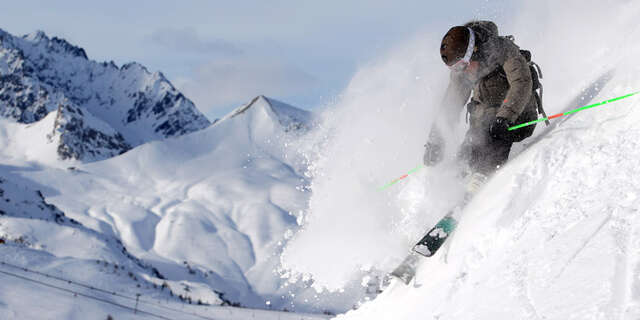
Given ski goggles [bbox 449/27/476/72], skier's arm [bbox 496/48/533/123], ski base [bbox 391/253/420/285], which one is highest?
ski goggles [bbox 449/27/476/72]

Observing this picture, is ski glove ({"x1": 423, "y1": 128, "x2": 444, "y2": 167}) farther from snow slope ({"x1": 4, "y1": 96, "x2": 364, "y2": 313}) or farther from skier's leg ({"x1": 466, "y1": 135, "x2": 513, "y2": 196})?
snow slope ({"x1": 4, "y1": 96, "x2": 364, "y2": 313})

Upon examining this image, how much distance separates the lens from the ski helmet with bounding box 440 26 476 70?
225 inches

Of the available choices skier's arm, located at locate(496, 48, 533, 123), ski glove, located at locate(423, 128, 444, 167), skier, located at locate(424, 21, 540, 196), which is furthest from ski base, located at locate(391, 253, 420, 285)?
ski glove, located at locate(423, 128, 444, 167)

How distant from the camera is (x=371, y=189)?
30.3 ft

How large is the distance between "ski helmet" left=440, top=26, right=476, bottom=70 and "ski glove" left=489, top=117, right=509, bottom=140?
0.87 meters

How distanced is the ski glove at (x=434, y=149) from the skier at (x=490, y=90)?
561mm

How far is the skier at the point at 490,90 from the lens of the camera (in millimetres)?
5547

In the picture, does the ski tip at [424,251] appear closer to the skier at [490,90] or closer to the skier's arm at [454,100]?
the skier at [490,90]

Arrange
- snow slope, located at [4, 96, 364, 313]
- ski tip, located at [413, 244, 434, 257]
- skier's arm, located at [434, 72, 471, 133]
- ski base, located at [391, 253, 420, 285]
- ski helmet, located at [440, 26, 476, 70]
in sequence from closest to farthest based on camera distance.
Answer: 1. ski tip, located at [413, 244, 434, 257]
2. ski base, located at [391, 253, 420, 285]
3. ski helmet, located at [440, 26, 476, 70]
4. skier's arm, located at [434, 72, 471, 133]
5. snow slope, located at [4, 96, 364, 313]

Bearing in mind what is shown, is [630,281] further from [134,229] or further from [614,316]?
[134,229]

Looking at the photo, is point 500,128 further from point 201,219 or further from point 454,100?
point 201,219

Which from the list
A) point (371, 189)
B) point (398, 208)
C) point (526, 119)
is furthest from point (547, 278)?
point (371, 189)

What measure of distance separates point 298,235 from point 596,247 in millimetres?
7280

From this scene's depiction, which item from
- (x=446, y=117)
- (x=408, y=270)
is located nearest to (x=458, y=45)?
(x=446, y=117)
